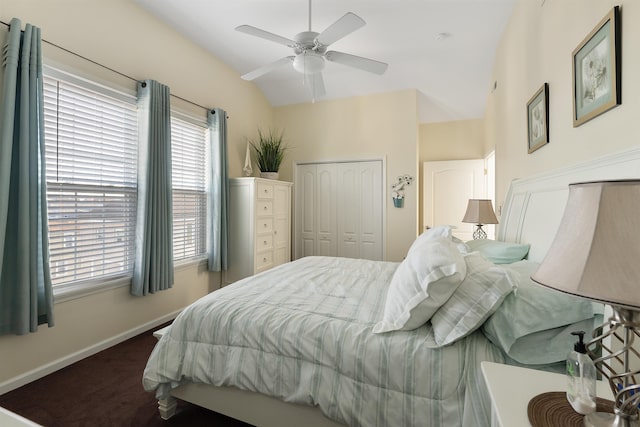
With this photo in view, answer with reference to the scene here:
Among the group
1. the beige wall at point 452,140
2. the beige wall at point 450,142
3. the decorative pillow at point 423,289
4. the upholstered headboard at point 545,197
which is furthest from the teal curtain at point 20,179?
the beige wall at point 452,140

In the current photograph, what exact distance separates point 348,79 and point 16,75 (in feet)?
11.1

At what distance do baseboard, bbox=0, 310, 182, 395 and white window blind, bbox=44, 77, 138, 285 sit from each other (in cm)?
54

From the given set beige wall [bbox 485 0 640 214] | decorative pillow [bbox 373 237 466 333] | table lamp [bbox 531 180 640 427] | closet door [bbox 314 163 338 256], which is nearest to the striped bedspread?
decorative pillow [bbox 373 237 466 333]

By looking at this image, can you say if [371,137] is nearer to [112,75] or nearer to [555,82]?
[555,82]

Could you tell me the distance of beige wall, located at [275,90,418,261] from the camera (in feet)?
13.7

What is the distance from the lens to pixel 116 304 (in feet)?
8.53

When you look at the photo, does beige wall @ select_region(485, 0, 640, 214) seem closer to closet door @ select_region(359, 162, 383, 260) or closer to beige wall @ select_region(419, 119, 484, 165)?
closet door @ select_region(359, 162, 383, 260)

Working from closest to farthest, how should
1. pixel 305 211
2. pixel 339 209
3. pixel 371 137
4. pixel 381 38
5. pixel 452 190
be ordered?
1. pixel 381 38
2. pixel 371 137
3. pixel 339 209
4. pixel 305 211
5. pixel 452 190

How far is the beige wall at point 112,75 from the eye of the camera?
204cm

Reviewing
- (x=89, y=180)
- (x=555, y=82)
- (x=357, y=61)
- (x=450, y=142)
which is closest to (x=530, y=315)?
(x=555, y=82)

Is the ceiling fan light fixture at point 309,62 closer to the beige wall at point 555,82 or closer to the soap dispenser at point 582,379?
the beige wall at point 555,82

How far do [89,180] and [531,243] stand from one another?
3227 mm

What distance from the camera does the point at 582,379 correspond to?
2.34ft

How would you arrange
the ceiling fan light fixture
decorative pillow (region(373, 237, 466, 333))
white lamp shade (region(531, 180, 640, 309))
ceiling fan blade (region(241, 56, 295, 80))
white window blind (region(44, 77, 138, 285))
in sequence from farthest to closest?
ceiling fan blade (region(241, 56, 295, 80)) → the ceiling fan light fixture → white window blind (region(44, 77, 138, 285)) → decorative pillow (region(373, 237, 466, 333)) → white lamp shade (region(531, 180, 640, 309))
